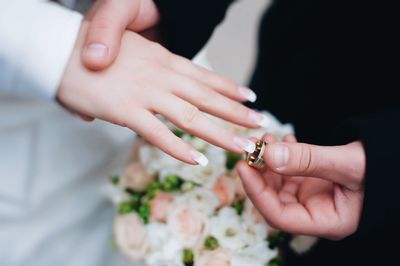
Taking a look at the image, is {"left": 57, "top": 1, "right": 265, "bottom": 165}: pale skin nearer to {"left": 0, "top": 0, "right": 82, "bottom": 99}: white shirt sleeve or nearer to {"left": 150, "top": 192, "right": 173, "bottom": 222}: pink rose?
{"left": 0, "top": 0, "right": 82, "bottom": 99}: white shirt sleeve

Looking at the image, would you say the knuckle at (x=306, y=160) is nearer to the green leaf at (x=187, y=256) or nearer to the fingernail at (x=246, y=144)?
the fingernail at (x=246, y=144)

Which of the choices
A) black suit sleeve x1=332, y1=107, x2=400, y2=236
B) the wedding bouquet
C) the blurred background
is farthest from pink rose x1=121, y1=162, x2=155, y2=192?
the blurred background

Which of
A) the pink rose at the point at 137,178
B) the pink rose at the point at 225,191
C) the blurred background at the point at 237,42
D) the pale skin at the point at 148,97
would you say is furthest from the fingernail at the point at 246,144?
the blurred background at the point at 237,42

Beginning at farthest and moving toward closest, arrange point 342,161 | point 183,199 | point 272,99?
point 272,99, point 183,199, point 342,161

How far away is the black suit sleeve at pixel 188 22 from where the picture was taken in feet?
2.89

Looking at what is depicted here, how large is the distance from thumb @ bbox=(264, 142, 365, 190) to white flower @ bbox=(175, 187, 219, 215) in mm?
159

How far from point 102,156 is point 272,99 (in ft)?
1.36

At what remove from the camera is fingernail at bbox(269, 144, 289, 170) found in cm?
66

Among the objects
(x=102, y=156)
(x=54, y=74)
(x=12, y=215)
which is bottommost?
(x=12, y=215)

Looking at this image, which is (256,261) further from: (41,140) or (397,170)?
(41,140)

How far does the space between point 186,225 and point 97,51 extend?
314mm

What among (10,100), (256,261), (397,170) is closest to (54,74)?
(10,100)

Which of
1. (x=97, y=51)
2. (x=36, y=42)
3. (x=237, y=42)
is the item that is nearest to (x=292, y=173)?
(x=97, y=51)

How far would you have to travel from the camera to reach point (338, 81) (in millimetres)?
974
